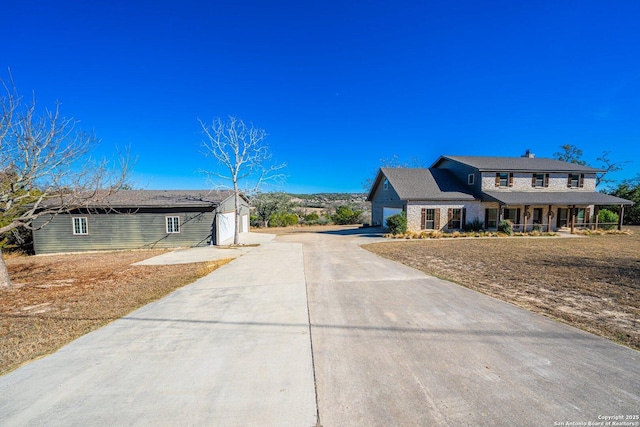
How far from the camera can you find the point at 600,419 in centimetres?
242

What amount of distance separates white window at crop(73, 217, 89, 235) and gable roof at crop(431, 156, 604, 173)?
26.8 metres

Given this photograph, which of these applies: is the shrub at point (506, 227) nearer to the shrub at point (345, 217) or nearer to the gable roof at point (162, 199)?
the shrub at point (345, 217)

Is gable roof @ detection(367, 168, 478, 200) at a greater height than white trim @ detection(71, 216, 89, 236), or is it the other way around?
gable roof @ detection(367, 168, 478, 200)

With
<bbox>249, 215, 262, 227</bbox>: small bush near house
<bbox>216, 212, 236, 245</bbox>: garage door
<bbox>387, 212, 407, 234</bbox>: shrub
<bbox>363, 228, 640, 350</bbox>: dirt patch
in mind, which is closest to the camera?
<bbox>363, 228, 640, 350</bbox>: dirt patch

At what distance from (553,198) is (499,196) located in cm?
439

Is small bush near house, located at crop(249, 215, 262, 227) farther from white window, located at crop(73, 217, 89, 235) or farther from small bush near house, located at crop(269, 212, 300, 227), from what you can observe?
white window, located at crop(73, 217, 89, 235)

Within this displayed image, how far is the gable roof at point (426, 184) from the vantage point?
2081cm

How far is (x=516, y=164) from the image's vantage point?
2294 cm

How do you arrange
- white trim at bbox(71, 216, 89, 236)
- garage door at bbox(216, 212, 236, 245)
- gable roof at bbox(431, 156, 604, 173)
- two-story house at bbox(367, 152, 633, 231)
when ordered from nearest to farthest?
white trim at bbox(71, 216, 89, 236) → garage door at bbox(216, 212, 236, 245) → two-story house at bbox(367, 152, 633, 231) → gable roof at bbox(431, 156, 604, 173)

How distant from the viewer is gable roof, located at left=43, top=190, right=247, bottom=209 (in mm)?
15391

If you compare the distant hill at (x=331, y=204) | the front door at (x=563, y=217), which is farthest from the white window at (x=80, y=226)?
the front door at (x=563, y=217)

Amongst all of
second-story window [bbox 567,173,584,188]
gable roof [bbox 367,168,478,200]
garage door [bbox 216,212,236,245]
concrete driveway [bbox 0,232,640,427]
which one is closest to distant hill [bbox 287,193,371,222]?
gable roof [bbox 367,168,478,200]

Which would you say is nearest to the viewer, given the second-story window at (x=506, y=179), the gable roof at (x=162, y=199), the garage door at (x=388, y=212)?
the gable roof at (x=162, y=199)

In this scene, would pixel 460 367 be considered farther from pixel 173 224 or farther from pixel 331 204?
pixel 331 204
